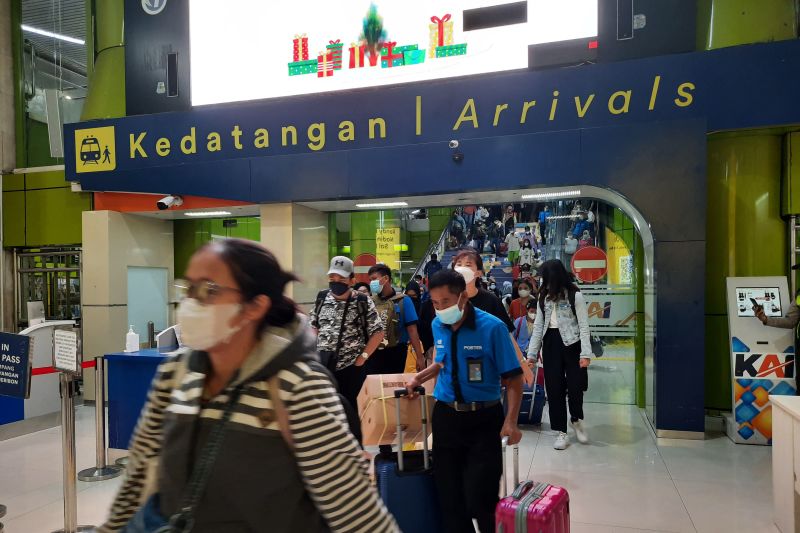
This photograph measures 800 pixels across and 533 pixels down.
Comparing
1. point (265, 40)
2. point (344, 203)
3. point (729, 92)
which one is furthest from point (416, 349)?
point (265, 40)

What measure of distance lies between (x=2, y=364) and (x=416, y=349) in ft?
11.3

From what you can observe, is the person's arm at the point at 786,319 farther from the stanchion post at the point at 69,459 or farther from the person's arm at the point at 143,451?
the stanchion post at the point at 69,459

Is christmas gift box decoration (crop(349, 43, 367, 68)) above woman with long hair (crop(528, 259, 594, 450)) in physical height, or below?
above

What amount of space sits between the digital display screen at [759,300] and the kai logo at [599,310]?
1.74 metres

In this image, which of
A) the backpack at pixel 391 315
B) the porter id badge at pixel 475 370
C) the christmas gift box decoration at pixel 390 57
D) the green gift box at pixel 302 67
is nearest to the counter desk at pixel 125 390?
the backpack at pixel 391 315

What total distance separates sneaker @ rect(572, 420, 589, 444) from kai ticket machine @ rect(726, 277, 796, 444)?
1452 mm

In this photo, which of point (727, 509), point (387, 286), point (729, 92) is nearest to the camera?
point (727, 509)

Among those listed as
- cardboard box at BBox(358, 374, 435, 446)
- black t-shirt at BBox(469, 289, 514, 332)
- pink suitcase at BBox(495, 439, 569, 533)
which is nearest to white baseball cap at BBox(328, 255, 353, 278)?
black t-shirt at BBox(469, 289, 514, 332)

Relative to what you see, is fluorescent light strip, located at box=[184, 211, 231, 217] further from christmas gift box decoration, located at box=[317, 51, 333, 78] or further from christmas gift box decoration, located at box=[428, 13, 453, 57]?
christmas gift box decoration, located at box=[428, 13, 453, 57]

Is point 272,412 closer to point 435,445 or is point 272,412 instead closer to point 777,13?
point 435,445

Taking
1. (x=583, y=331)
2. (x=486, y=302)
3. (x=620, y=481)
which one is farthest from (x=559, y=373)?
(x=486, y=302)

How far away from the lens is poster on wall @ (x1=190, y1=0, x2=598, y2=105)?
6.40 m

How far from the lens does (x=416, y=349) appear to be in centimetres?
549

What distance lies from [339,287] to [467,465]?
2.26 m
